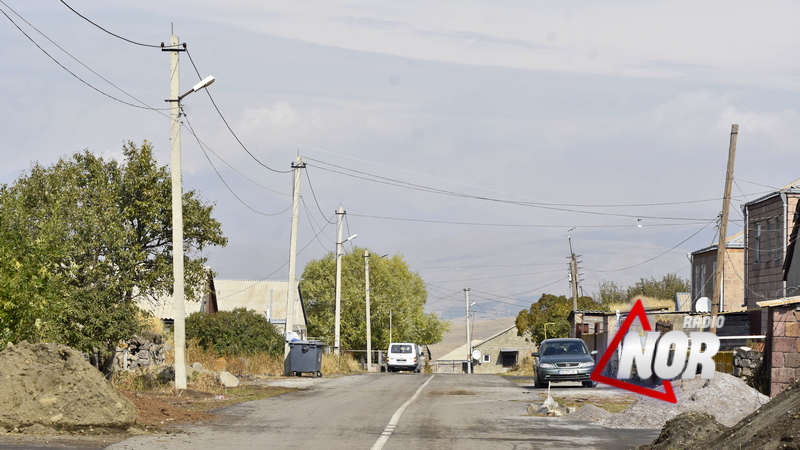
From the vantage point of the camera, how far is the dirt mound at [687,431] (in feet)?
39.4

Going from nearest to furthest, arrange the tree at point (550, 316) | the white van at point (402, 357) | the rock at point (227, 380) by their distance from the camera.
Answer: the rock at point (227, 380) → the white van at point (402, 357) → the tree at point (550, 316)

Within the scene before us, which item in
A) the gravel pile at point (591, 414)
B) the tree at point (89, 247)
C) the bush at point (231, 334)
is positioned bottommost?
the bush at point (231, 334)

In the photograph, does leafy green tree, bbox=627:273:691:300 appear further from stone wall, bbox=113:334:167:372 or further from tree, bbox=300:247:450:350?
stone wall, bbox=113:334:167:372

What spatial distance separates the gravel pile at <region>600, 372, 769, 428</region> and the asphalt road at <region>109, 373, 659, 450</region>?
2.41 ft

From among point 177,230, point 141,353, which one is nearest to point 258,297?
point 141,353

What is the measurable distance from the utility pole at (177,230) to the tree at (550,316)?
4687cm

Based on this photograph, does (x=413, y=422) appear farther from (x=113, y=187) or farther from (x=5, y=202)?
(x=113, y=187)

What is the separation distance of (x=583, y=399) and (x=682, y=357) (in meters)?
3.94

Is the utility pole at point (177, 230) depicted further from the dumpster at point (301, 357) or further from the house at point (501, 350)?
the house at point (501, 350)

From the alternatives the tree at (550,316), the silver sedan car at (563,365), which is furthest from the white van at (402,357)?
the silver sedan car at (563,365)

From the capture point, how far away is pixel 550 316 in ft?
244

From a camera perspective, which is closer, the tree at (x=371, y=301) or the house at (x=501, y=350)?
the tree at (x=371, y=301)

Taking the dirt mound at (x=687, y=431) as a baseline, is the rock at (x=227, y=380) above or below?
below

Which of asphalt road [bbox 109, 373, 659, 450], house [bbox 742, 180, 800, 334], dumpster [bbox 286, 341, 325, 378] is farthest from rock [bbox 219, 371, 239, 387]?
house [bbox 742, 180, 800, 334]
